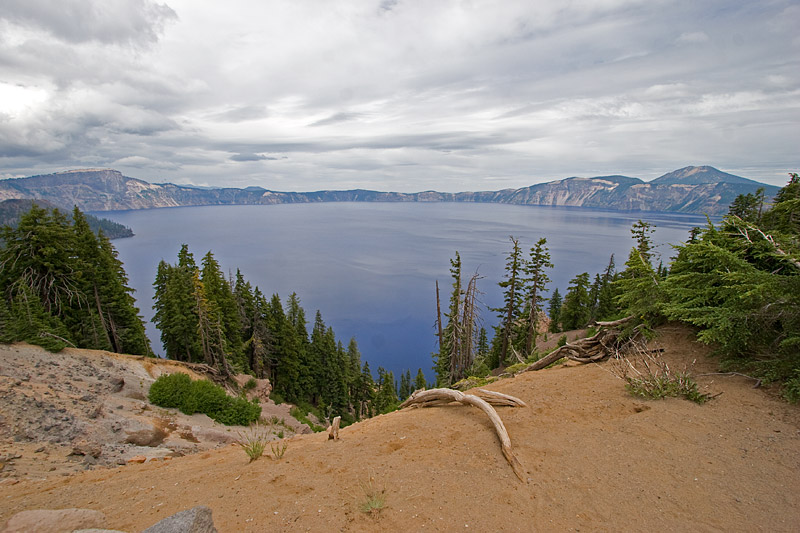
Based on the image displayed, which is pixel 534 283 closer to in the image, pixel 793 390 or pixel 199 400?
pixel 793 390

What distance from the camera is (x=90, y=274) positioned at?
886 inches

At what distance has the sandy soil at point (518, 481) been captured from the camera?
3.89 metres

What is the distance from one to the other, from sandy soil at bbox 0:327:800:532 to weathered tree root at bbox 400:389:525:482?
0.14 meters

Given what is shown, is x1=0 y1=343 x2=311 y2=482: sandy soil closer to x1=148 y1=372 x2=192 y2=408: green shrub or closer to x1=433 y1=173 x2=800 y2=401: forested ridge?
x1=148 y1=372 x2=192 y2=408: green shrub

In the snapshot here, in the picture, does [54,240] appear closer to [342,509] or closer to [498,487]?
[342,509]

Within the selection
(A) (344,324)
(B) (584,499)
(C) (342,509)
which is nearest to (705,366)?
(B) (584,499)

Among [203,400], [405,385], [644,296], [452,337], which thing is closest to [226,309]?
[203,400]

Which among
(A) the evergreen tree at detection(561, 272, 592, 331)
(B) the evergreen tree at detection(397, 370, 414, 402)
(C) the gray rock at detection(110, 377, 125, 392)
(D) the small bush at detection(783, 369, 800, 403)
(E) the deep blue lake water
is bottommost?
(B) the evergreen tree at detection(397, 370, 414, 402)

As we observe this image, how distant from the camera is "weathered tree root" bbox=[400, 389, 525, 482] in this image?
16.1 ft

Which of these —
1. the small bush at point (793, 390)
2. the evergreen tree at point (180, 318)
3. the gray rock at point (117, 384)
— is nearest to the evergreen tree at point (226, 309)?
the evergreen tree at point (180, 318)

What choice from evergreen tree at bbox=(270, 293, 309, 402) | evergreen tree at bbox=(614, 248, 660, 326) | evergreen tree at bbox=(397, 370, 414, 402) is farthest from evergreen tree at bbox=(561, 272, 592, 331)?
evergreen tree at bbox=(614, 248, 660, 326)

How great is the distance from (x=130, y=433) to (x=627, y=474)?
45.0ft

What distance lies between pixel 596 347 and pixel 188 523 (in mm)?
9600

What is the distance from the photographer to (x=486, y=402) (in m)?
6.71
